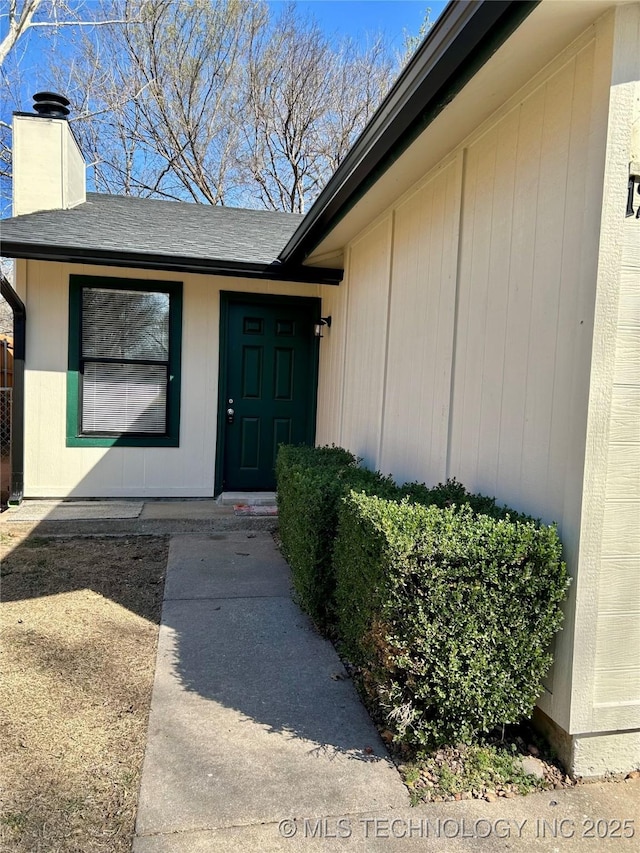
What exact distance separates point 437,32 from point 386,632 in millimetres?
2383

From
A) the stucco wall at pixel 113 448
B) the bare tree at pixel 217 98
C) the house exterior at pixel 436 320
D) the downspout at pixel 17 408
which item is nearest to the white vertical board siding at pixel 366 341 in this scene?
the house exterior at pixel 436 320

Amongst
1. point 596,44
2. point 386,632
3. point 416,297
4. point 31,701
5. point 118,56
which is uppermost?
point 118,56

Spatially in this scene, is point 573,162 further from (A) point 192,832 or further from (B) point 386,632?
(A) point 192,832

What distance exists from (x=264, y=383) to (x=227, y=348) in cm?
60

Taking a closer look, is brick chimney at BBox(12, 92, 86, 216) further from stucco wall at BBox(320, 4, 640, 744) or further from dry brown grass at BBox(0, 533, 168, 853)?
stucco wall at BBox(320, 4, 640, 744)

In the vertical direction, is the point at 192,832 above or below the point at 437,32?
below

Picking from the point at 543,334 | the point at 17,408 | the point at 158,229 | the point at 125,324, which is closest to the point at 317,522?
the point at 543,334

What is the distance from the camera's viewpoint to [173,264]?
19.4ft

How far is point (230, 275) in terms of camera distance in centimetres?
617

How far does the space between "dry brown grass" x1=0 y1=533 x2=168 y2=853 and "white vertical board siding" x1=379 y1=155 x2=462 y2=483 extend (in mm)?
1993

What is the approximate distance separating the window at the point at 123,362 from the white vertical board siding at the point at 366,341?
2.15 metres

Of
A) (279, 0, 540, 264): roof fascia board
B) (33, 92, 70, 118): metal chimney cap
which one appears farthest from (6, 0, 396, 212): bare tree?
(279, 0, 540, 264): roof fascia board

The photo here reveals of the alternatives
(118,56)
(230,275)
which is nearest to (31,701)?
(230,275)

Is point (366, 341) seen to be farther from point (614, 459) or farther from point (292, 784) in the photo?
point (292, 784)
